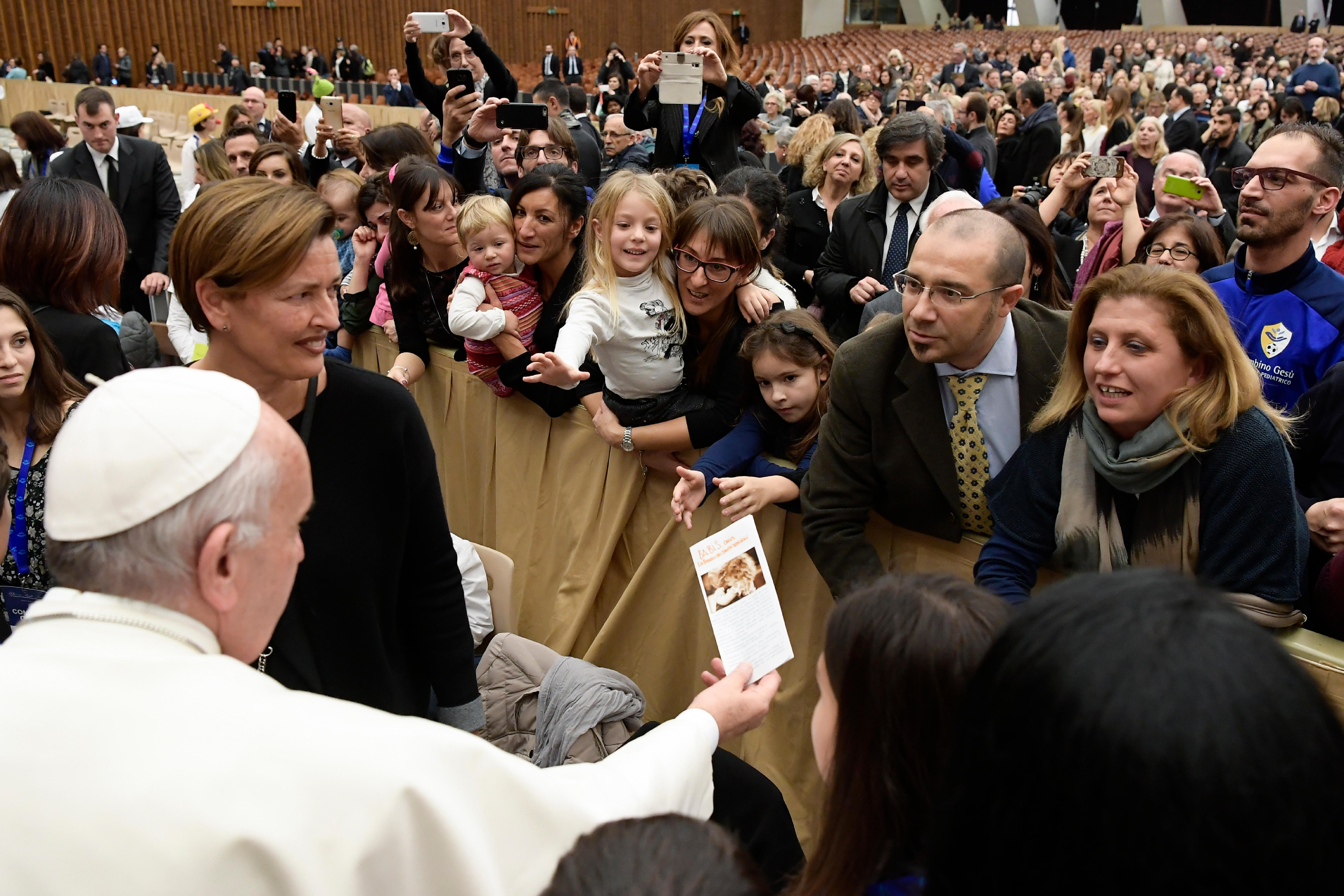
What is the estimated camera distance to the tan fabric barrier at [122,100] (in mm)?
18266

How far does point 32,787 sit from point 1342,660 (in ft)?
7.15

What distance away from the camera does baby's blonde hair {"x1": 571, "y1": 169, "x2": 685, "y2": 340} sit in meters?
3.13

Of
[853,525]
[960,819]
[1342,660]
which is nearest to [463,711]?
[853,525]

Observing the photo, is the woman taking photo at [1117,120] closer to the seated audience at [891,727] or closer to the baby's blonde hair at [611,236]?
the baby's blonde hair at [611,236]

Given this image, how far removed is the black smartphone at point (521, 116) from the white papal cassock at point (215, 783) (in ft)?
12.7

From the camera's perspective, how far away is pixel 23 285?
9.67 ft

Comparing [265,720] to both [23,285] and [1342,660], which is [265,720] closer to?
[1342,660]

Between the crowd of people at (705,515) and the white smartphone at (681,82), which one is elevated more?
the white smartphone at (681,82)

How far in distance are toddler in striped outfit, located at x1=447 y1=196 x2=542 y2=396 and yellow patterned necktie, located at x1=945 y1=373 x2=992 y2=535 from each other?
1.71 meters

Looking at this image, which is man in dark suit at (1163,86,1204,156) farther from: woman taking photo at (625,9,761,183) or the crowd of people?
woman taking photo at (625,9,761,183)

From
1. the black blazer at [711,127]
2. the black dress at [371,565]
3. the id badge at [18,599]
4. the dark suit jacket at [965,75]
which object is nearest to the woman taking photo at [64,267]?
the id badge at [18,599]

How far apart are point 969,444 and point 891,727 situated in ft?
4.25

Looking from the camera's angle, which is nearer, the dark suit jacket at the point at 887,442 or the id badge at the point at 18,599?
the id badge at the point at 18,599

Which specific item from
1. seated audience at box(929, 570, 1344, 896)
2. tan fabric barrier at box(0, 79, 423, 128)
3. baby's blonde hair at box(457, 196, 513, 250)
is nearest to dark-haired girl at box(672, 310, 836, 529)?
baby's blonde hair at box(457, 196, 513, 250)
